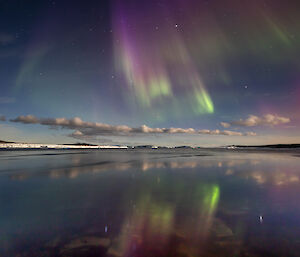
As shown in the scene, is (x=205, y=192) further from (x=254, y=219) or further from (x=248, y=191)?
(x=254, y=219)

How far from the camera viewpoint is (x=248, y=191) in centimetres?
1088

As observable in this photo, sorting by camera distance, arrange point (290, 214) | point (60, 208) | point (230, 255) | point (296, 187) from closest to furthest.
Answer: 1. point (230, 255)
2. point (290, 214)
3. point (60, 208)
4. point (296, 187)

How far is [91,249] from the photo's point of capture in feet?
15.8

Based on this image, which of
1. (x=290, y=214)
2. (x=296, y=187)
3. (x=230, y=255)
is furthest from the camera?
(x=296, y=187)

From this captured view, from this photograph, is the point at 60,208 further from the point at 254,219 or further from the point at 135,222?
the point at 254,219

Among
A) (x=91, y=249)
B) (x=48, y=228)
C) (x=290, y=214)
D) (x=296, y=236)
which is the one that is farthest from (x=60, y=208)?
(x=290, y=214)

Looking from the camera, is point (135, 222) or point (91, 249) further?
point (135, 222)

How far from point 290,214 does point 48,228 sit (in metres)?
8.35

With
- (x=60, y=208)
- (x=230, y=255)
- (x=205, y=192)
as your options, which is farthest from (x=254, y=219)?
(x=60, y=208)

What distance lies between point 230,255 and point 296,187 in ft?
33.0

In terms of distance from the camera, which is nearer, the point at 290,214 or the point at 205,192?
the point at 290,214

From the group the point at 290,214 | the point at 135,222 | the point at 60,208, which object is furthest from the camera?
the point at 60,208

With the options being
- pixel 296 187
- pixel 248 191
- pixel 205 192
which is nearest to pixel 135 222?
pixel 205 192

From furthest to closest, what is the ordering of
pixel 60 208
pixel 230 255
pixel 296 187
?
pixel 296 187, pixel 60 208, pixel 230 255
